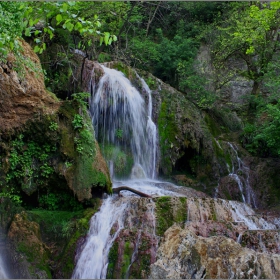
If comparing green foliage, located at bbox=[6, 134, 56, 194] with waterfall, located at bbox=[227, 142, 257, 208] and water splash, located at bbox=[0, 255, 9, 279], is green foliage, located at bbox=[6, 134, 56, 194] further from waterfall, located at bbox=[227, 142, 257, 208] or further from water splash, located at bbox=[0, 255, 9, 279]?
waterfall, located at bbox=[227, 142, 257, 208]

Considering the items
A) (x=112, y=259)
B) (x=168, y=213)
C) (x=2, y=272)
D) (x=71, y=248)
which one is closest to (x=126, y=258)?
(x=112, y=259)

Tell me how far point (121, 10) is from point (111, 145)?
6.94m

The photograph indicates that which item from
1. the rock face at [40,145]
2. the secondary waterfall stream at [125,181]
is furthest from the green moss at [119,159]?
the rock face at [40,145]

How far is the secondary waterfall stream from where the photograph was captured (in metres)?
6.99

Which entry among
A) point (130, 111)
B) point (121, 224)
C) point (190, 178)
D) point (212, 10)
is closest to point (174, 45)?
point (212, 10)

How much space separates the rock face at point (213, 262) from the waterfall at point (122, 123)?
6.03 metres

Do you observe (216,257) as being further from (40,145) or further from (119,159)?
(119,159)

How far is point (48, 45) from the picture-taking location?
469 inches

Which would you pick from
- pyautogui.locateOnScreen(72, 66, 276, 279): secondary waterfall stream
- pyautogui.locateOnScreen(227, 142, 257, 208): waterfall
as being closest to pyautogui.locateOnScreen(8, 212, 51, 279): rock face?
pyautogui.locateOnScreen(72, 66, 276, 279): secondary waterfall stream

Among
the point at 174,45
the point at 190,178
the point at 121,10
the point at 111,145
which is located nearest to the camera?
the point at 111,145

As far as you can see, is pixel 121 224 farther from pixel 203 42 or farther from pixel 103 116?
pixel 203 42

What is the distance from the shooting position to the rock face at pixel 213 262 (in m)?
4.95

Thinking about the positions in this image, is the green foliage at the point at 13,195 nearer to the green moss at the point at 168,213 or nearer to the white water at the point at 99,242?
the white water at the point at 99,242

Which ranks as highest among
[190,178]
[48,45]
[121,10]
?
[121,10]
